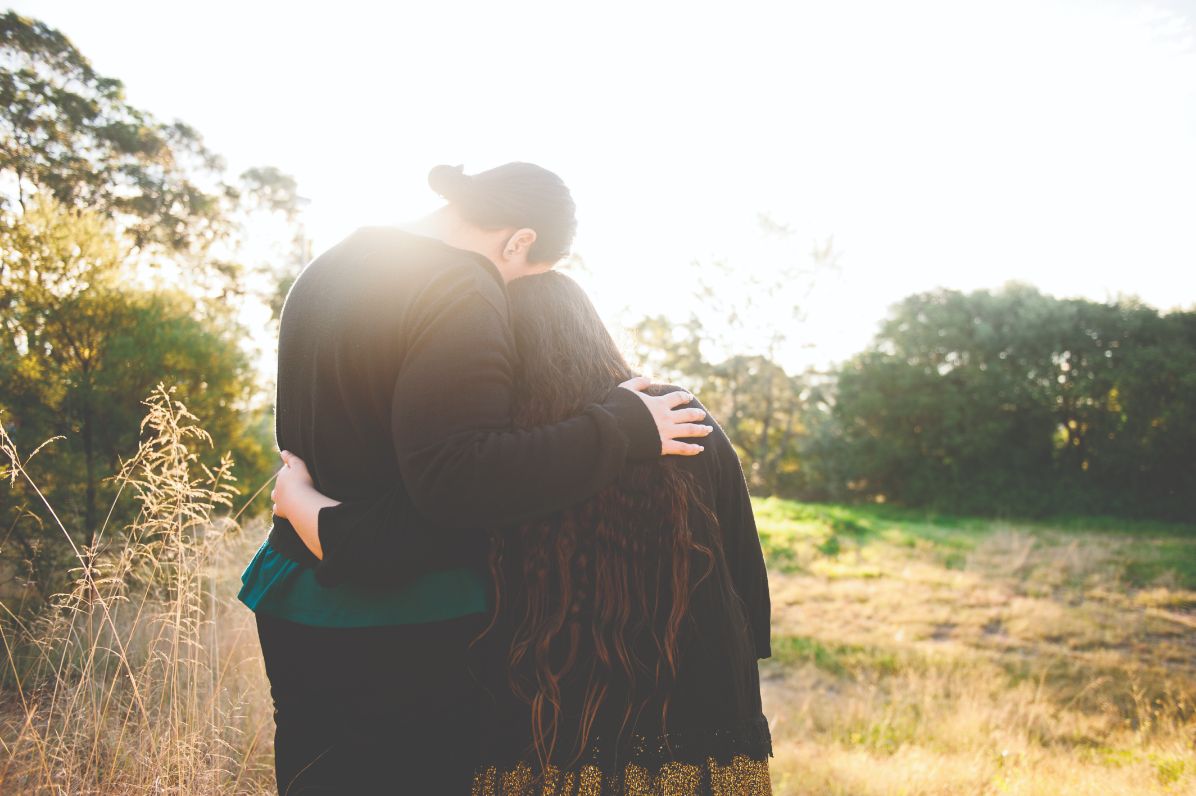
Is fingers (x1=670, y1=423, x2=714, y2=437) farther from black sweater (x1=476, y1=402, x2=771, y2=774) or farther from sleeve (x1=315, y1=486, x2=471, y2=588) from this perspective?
sleeve (x1=315, y1=486, x2=471, y2=588)

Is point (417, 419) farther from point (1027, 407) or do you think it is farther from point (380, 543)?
point (1027, 407)

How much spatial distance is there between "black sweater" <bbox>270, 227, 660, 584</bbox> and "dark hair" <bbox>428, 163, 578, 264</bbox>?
0.19 m

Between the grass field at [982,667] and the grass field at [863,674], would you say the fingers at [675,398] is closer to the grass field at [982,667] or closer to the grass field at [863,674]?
the grass field at [863,674]

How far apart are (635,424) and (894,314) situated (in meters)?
21.6

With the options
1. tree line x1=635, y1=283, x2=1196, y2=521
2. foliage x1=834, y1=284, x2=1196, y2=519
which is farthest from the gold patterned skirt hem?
foliage x1=834, y1=284, x2=1196, y2=519

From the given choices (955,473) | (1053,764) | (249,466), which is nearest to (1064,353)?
(955,473)

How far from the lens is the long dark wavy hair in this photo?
1297mm

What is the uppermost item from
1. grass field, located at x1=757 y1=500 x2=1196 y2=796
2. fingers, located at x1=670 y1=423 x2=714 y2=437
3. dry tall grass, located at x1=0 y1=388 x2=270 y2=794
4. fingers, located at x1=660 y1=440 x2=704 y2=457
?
fingers, located at x1=670 y1=423 x2=714 y2=437

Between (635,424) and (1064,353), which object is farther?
(1064,353)

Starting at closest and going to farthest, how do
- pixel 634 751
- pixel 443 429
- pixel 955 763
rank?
1. pixel 443 429
2. pixel 634 751
3. pixel 955 763

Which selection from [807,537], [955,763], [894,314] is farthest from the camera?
[894,314]

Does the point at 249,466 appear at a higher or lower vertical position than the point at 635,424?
lower

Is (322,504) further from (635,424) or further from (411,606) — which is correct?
(635,424)

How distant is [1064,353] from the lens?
18.1m
